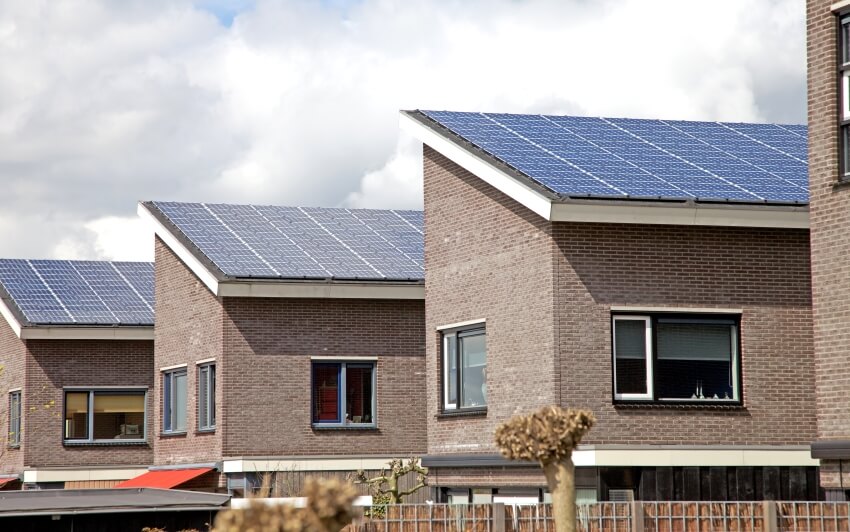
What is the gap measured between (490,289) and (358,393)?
804 cm

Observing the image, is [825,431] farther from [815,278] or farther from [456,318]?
[456,318]

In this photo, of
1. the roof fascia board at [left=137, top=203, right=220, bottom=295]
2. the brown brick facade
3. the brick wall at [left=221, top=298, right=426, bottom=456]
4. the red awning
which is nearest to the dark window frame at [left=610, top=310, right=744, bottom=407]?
the brown brick facade

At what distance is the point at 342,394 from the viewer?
32.6 metres

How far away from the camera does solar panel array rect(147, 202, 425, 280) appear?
32188 millimetres

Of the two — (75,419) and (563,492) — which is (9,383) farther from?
(563,492)

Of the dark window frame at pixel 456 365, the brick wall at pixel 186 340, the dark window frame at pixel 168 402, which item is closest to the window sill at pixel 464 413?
the dark window frame at pixel 456 365

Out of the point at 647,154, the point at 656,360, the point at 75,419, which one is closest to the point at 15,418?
the point at 75,419

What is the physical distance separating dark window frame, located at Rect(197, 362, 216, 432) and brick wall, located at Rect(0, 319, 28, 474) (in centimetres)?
950

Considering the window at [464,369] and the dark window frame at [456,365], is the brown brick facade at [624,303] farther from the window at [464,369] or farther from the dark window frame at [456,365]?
the window at [464,369]

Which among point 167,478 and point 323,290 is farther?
point 167,478

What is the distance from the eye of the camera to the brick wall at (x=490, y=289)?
78.3 ft

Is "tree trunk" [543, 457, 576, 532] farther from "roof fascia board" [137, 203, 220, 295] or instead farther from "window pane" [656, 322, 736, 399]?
"roof fascia board" [137, 203, 220, 295]

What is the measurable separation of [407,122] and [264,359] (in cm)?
670

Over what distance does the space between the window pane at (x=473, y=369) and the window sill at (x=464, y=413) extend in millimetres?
165
